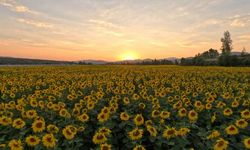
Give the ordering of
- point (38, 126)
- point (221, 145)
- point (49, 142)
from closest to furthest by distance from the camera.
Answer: point (221, 145) < point (49, 142) < point (38, 126)

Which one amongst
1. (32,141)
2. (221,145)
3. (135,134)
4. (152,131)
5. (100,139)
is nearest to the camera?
A: (221,145)

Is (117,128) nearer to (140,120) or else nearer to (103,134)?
(140,120)

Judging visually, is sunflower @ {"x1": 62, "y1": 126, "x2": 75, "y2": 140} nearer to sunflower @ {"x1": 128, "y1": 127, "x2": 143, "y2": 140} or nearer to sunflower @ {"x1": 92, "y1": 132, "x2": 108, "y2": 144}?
sunflower @ {"x1": 92, "y1": 132, "x2": 108, "y2": 144}

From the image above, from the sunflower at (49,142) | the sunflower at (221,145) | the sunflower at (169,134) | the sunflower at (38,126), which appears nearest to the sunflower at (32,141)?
the sunflower at (49,142)

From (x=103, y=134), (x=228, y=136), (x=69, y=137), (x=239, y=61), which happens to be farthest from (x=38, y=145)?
(x=239, y=61)

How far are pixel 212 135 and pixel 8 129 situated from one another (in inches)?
156

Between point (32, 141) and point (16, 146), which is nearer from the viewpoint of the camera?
point (16, 146)

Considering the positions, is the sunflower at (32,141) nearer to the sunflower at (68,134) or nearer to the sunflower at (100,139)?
the sunflower at (68,134)

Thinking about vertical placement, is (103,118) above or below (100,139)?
above

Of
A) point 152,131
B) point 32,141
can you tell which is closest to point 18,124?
point 32,141

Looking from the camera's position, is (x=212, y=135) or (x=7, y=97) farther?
(x=7, y=97)

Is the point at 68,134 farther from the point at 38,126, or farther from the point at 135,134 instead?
the point at 135,134

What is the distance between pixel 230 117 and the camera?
7.12m

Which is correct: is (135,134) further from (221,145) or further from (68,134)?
(221,145)
